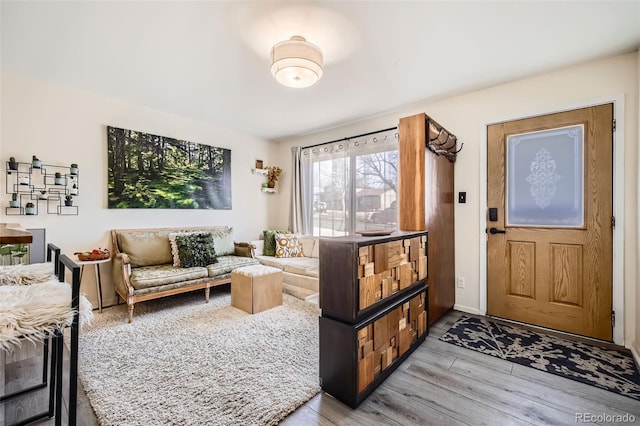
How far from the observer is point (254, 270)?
10.6ft

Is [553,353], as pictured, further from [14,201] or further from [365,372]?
[14,201]

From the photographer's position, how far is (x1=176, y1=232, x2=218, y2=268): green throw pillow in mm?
3418

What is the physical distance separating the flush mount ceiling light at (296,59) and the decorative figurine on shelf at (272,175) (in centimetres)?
295

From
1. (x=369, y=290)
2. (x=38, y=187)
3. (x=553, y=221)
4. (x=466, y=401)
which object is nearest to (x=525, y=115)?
(x=553, y=221)

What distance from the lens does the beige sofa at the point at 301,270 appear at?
3520mm

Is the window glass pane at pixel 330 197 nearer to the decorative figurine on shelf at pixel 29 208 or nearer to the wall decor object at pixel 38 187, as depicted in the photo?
the wall decor object at pixel 38 187

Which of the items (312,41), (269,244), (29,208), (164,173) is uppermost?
(312,41)

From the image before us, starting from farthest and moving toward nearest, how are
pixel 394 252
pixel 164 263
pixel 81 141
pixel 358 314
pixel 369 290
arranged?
pixel 164 263 < pixel 81 141 < pixel 394 252 < pixel 369 290 < pixel 358 314

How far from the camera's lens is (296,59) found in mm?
2012

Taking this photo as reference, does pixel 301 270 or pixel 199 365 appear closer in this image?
pixel 199 365

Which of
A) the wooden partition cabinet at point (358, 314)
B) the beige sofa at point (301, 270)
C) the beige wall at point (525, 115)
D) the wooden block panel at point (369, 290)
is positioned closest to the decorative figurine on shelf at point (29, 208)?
the beige sofa at point (301, 270)

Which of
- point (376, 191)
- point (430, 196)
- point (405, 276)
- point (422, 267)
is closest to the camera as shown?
point (405, 276)

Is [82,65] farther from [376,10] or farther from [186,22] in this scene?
[376,10]

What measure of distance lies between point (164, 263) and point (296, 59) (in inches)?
120
